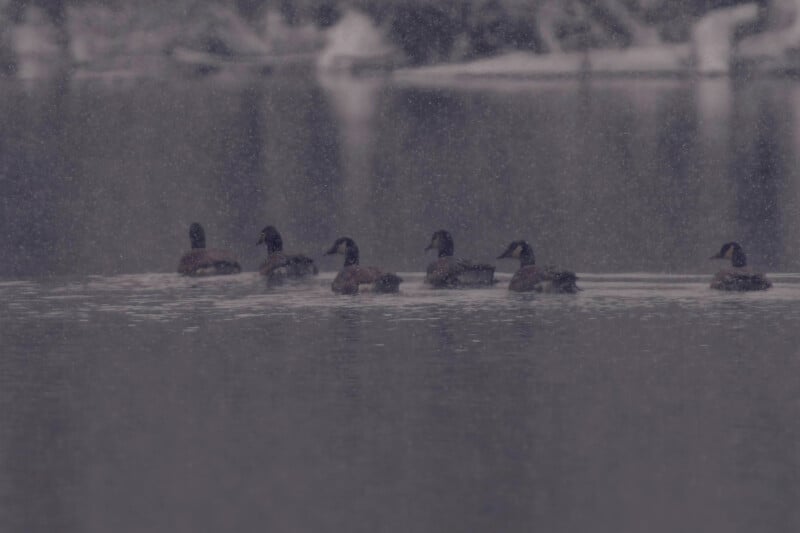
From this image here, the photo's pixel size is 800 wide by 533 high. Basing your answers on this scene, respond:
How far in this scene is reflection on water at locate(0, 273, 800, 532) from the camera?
12.6 meters

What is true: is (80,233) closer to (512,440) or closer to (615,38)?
(512,440)

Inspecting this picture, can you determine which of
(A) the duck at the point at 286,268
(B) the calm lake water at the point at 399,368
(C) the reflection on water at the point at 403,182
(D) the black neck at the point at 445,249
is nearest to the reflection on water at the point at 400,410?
(B) the calm lake water at the point at 399,368

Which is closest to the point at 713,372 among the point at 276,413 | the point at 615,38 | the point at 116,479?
the point at 276,413

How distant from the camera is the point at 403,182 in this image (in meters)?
46.0

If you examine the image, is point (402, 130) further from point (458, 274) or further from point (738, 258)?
point (458, 274)

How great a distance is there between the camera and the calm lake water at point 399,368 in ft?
42.1

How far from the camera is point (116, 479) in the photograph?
44.0ft

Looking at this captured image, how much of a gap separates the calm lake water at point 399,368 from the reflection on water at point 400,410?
0.04 m

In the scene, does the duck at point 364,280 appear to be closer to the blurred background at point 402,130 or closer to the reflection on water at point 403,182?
the reflection on water at point 403,182

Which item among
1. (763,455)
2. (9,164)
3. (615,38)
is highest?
(615,38)

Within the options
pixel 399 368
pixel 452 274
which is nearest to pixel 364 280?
pixel 452 274

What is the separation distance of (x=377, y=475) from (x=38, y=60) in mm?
169994

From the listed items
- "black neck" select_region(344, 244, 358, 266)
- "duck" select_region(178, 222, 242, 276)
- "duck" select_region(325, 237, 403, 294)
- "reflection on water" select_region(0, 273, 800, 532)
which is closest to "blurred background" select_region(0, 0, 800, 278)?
"duck" select_region(178, 222, 242, 276)

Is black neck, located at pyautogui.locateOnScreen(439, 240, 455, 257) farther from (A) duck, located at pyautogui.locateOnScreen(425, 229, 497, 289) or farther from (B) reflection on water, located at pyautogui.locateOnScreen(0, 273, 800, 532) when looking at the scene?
(B) reflection on water, located at pyautogui.locateOnScreen(0, 273, 800, 532)
